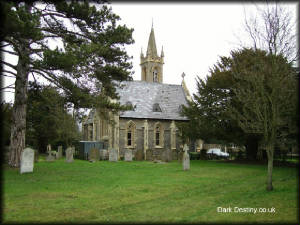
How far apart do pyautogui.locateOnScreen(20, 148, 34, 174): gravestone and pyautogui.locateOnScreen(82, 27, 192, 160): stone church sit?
15929 millimetres

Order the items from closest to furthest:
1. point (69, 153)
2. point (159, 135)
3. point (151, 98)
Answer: point (69, 153) < point (159, 135) < point (151, 98)

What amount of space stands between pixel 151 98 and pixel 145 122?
4031 millimetres

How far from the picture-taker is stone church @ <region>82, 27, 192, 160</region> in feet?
113

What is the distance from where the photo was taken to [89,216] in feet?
24.8

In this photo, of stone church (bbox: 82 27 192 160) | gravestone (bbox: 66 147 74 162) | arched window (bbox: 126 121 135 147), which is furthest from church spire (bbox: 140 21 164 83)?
gravestone (bbox: 66 147 74 162)

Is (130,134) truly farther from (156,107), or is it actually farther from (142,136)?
(156,107)

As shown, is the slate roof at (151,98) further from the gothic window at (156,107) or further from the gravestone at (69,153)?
the gravestone at (69,153)

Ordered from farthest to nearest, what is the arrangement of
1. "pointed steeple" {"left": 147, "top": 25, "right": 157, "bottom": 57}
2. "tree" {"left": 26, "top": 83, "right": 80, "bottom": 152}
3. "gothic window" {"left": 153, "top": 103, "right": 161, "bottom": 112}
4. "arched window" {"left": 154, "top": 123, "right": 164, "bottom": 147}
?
1. "pointed steeple" {"left": 147, "top": 25, "right": 157, "bottom": 57}
2. "gothic window" {"left": 153, "top": 103, "right": 161, "bottom": 112}
3. "arched window" {"left": 154, "top": 123, "right": 164, "bottom": 147}
4. "tree" {"left": 26, "top": 83, "right": 80, "bottom": 152}

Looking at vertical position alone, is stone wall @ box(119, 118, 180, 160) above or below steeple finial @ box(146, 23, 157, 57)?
below

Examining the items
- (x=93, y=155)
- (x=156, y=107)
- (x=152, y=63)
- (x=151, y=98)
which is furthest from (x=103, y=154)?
(x=152, y=63)

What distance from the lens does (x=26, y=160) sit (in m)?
15.9

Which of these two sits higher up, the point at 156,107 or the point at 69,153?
the point at 156,107

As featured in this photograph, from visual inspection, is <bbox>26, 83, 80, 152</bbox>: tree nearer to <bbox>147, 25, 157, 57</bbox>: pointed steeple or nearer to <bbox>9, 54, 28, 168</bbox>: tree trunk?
<bbox>9, 54, 28, 168</bbox>: tree trunk

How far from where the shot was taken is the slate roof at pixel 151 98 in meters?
36.1
